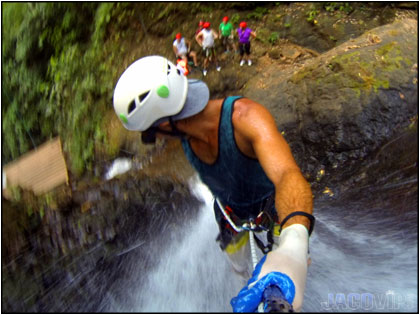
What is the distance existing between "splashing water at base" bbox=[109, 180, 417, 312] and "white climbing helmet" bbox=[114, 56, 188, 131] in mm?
2439

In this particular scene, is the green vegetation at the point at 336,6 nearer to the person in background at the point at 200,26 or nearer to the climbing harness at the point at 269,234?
the person in background at the point at 200,26

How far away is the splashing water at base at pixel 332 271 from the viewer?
11.0 feet

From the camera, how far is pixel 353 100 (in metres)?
5.17

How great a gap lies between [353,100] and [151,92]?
408 cm

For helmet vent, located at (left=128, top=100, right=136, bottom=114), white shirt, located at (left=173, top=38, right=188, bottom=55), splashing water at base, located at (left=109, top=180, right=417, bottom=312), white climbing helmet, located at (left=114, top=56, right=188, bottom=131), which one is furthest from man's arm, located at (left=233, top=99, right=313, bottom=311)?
white shirt, located at (left=173, top=38, right=188, bottom=55)

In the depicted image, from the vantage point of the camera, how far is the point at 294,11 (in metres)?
8.73

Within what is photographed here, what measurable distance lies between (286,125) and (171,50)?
5028 mm

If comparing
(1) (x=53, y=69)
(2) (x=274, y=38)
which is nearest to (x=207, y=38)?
(2) (x=274, y=38)

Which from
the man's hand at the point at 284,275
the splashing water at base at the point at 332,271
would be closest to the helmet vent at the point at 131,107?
the man's hand at the point at 284,275

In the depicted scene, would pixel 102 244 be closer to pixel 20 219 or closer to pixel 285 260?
pixel 20 219

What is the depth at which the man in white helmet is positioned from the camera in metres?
1.56

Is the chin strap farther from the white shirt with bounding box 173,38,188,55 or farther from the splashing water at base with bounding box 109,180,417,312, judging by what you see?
the white shirt with bounding box 173,38,188,55

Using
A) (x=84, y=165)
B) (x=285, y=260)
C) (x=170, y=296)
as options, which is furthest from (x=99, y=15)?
(x=285, y=260)

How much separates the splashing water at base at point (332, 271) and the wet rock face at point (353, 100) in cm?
103
